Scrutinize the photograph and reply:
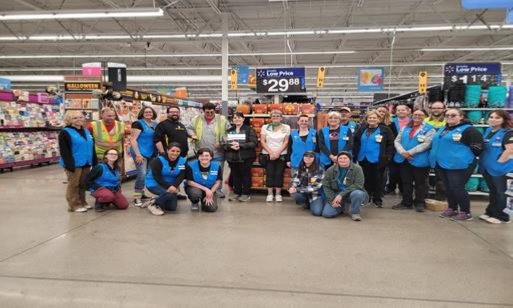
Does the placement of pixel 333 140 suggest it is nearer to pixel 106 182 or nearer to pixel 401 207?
pixel 401 207

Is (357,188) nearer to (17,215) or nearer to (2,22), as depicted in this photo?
(17,215)

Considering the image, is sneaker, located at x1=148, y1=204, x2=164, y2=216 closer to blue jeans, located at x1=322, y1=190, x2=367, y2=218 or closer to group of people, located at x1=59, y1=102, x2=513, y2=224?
group of people, located at x1=59, y1=102, x2=513, y2=224

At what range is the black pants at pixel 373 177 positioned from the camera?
15.2ft

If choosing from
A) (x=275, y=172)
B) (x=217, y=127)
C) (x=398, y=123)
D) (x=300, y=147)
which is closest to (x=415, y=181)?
(x=398, y=123)

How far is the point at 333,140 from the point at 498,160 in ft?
6.52

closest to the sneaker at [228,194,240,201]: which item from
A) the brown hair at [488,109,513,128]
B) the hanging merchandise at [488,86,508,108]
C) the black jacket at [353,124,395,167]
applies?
the black jacket at [353,124,395,167]

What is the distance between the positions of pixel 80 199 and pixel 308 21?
10.1 metres

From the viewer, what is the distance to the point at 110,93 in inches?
256

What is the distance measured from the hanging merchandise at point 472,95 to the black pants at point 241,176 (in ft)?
12.1

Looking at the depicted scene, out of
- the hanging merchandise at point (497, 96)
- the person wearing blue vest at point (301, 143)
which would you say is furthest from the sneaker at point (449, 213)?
the hanging merchandise at point (497, 96)

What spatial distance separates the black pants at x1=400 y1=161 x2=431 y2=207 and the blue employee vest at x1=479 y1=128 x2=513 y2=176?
0.70 m

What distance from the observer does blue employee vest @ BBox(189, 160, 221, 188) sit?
4.42 m

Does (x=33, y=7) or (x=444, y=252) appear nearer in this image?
(x=444, y=252)

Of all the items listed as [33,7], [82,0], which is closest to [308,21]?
[82,0]
